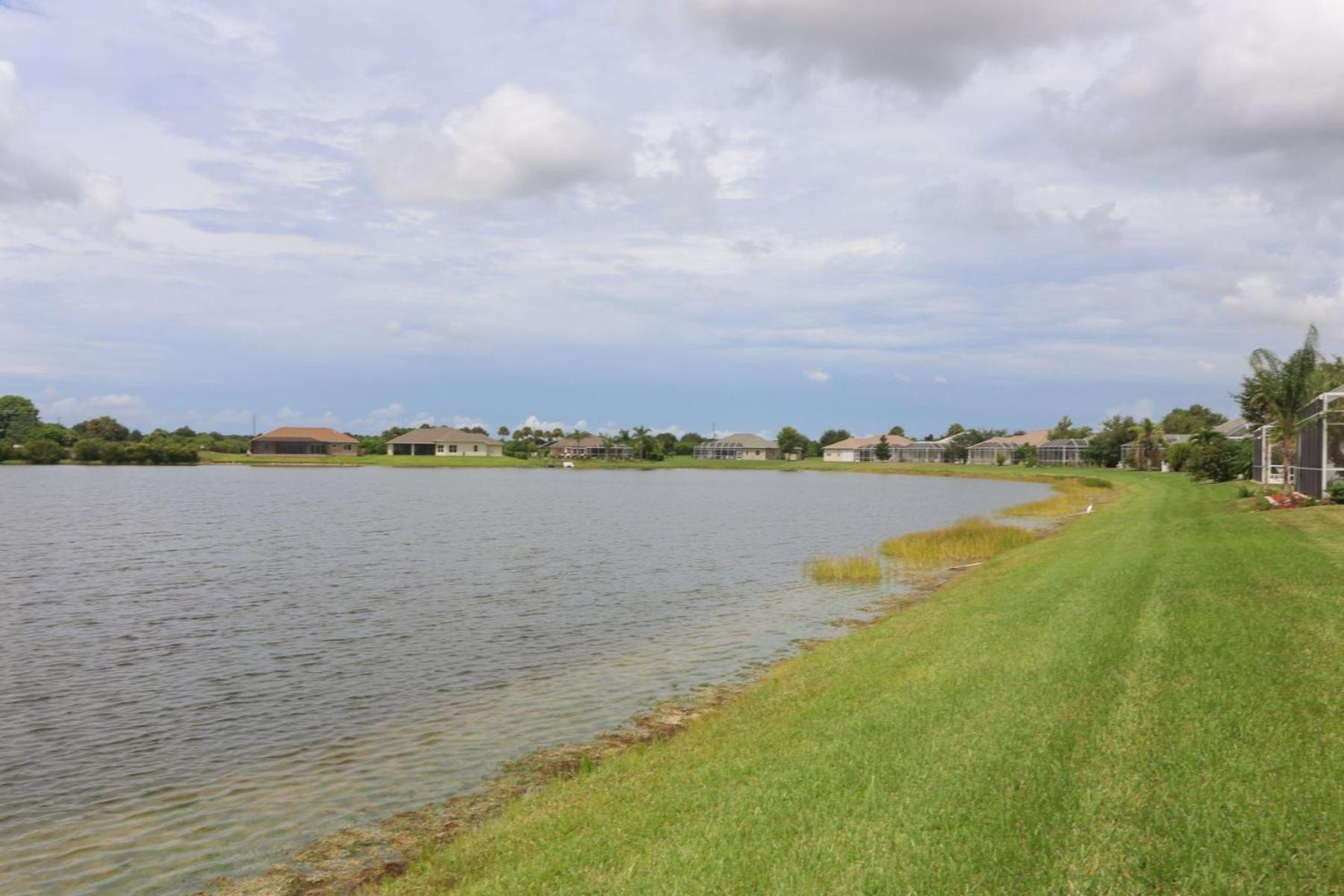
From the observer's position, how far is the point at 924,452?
18250 centimetres

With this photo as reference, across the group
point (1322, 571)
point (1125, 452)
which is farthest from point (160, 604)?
point (1125, 452)

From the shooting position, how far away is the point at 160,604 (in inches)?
1017

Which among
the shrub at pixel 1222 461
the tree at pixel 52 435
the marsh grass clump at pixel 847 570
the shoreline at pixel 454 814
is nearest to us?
the shoreline at pixel 454 814

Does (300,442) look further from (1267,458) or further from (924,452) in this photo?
(1267,458)

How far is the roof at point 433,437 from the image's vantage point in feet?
614

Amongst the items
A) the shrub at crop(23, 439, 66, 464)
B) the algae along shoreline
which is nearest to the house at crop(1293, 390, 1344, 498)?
the algae along shoreline

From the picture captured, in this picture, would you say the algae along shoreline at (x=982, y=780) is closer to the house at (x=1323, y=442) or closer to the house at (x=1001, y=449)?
the house at (x=1323, y=442)

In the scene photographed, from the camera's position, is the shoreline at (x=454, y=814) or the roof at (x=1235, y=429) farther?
the roof at (x=1235, y=429)

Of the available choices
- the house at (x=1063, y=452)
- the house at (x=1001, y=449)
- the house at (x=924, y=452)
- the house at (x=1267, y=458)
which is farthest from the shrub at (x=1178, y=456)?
the house at (x=924, y=452)

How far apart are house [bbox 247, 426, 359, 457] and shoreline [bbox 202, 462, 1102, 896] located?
177 metres

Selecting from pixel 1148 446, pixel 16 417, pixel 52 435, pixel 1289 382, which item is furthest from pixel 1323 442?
pixel 16 417

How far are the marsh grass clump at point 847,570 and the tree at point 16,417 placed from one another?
610ft

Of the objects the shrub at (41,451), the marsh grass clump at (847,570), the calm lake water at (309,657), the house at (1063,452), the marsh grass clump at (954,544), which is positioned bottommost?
the calm lake water at (309,657)

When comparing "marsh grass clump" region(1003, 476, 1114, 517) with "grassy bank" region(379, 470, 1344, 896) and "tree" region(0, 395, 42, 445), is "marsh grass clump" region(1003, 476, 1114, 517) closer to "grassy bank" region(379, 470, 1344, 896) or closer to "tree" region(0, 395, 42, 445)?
"grassy bank" region(379, 470, 1344, 896)
